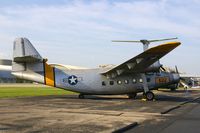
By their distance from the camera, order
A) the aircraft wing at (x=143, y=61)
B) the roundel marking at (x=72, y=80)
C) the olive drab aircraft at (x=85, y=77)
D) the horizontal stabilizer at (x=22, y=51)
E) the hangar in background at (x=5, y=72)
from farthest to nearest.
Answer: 1. the hangar in background at (x=5, y=72)
2. the roundel marking at (x=72, y=80)
3. the olive drab aircraft at (x=85, y=77)
4. the horizontal stabilizer at (x=22, y=51)
5. the aircraft wing at (x=143, y=61)

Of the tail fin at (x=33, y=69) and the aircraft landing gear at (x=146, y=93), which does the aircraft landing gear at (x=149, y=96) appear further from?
the tail fin at (x=33, y=69)

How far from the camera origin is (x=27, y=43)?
3012 cm

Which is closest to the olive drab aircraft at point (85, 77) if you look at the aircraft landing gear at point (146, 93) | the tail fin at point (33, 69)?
the tail fin at point (33, 69)

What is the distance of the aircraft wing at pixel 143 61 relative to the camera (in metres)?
25.0

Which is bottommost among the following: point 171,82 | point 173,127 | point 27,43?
point 173,127

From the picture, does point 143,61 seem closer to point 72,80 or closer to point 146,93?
point 146,93

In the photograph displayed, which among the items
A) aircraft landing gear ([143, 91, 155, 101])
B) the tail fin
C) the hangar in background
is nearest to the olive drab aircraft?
the tail fin

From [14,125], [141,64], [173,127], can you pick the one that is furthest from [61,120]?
[141,64]

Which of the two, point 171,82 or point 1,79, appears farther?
point 1,79

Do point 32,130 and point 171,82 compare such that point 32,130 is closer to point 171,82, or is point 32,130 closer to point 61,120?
point 61,120

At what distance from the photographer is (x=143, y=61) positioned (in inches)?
1082

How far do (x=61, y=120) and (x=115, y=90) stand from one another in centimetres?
1669

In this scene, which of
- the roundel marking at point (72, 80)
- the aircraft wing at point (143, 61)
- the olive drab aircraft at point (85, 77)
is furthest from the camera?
the roundel marking at point (72, 80)

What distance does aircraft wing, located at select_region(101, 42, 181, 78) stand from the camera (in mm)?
24984
